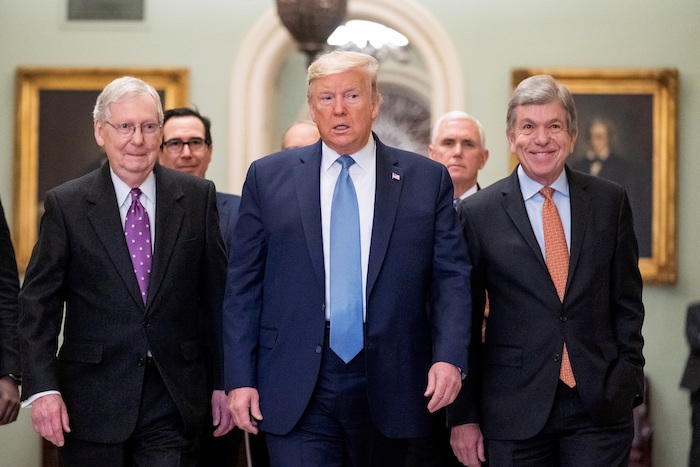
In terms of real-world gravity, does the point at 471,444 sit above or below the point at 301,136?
below

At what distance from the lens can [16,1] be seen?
9.22 m

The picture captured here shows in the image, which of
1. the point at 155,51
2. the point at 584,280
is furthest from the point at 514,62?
the point at 584,280

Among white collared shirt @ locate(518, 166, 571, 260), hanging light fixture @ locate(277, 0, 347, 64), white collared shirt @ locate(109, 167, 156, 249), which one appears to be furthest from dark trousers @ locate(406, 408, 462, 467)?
hanging light fixture @ locate(277, 0, 347, 64)

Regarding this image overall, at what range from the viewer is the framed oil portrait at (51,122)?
9.04 m

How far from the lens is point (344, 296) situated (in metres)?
3.64

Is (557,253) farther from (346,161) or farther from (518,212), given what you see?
(346,161)

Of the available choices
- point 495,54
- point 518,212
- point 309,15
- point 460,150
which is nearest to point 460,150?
point 460,150

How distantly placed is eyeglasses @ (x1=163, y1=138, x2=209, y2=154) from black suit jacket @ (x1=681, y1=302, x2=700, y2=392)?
3.07 m

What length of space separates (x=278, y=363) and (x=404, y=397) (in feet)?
1.41

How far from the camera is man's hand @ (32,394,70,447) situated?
12.4 feet

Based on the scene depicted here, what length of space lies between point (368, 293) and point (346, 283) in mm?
78

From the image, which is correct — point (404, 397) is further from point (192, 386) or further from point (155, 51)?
point (155, 51)

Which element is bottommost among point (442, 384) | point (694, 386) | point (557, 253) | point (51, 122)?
point (694, 386)

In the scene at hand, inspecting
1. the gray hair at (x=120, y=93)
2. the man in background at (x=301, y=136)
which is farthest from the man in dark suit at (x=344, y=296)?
the man in background at (x=301, y=136)
